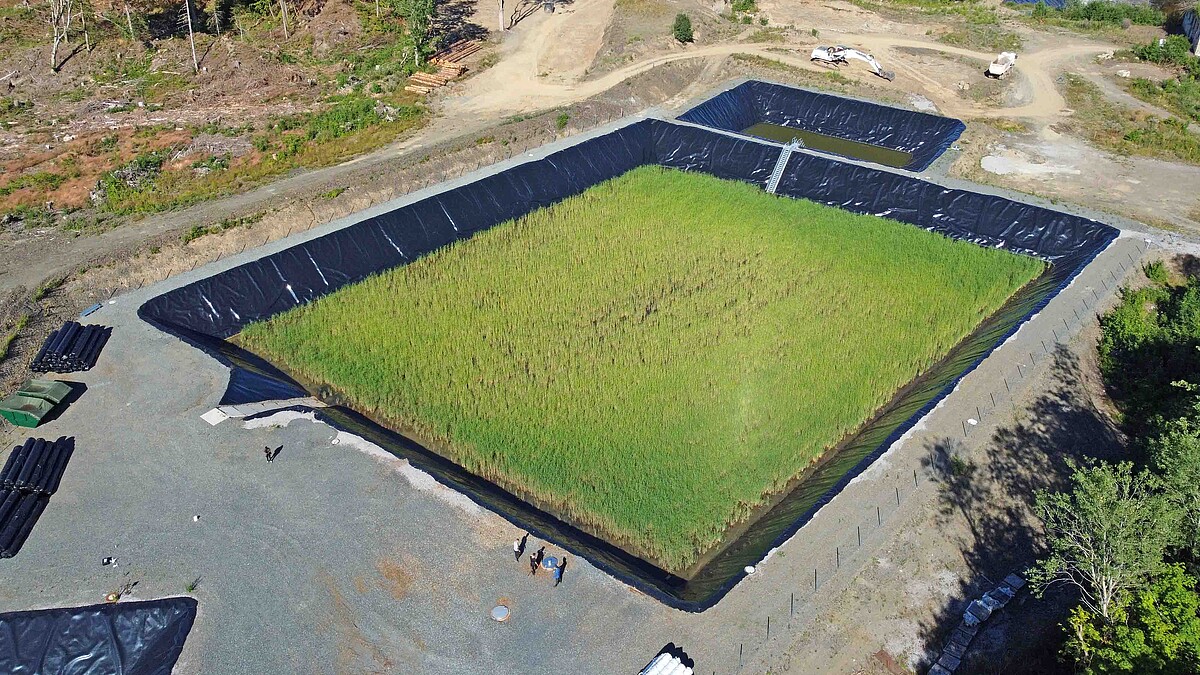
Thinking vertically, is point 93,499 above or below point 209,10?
below

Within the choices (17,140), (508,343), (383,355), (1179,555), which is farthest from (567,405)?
(17,140)

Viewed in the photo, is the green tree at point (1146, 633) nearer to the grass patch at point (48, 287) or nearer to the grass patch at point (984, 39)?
the grass patch at point (48, 287)

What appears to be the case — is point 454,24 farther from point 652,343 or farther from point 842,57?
point 652,343

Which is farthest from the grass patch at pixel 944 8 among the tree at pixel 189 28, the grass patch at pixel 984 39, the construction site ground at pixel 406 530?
the tree at pixel 189 28

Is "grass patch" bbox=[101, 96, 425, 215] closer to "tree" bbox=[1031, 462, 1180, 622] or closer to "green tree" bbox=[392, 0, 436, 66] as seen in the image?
"green tree" bbox=[392, 0, 436, 66]

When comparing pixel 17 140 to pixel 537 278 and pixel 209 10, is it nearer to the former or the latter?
pixel 209 10
